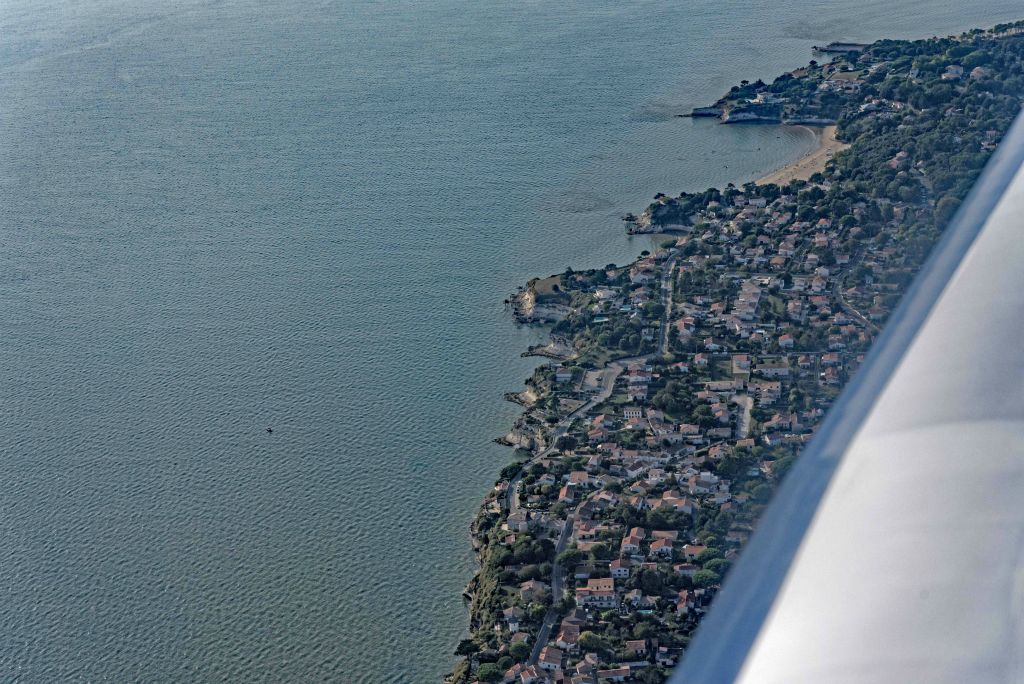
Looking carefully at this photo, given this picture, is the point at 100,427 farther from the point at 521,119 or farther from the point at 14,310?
the point at 521,119

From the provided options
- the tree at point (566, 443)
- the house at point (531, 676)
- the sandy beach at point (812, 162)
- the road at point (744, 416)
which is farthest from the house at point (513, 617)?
the sandy beach at point (812, 162)

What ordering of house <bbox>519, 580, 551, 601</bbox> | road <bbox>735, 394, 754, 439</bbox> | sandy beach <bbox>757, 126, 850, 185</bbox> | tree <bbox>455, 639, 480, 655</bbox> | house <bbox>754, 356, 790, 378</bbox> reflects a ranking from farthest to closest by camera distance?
1. sandy beach <bbox>757, 126, 850, 185</bbox>
2. house <bbox>754, 356, 790, 378</bbox>
3. road <bbox>735, 394, 754, 439</bbox>
4. house <bbox>519, 580, 551, 601</bbox>
5. tree <bbox>455, 639, 480, 655</bbox>

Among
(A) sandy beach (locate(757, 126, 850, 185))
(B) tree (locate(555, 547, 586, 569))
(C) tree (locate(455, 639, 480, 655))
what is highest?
(A) sandy beach (locate(757, 126, 850, 185))

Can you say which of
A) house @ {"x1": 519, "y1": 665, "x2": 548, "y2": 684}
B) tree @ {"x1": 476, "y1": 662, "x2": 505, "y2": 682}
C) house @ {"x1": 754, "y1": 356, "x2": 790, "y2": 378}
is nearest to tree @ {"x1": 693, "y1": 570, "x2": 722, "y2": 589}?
house @ {"x1": 519, "y1": 665, "x2": 548, "y2": 684}

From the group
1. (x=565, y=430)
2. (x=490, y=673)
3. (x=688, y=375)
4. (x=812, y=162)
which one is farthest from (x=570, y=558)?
(x=812, y=162)

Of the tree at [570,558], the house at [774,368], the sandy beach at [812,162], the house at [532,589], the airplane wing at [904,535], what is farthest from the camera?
the sandy beach at [812,162]

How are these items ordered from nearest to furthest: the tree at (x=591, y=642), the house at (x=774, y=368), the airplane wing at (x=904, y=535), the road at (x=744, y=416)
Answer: the airplane wing at (x=904, y=535) → the tree at (x=591, y=642) → the road at (x=744, y=416) → the house at (x=774, y=368)

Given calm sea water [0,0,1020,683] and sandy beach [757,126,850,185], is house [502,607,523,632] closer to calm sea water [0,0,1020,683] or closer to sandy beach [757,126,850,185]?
calm sea water [0,0,1020,683]

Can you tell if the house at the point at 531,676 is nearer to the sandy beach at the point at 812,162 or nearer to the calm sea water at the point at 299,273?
the calm sea water at the point at 299,273

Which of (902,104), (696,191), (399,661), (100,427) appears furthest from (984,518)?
(902,104)
